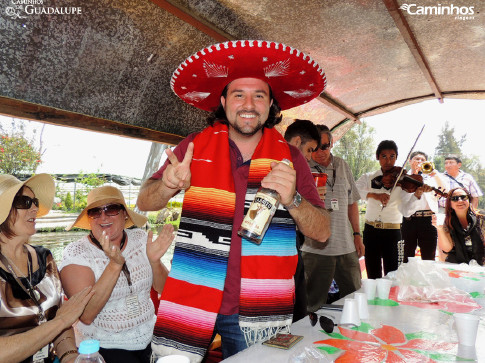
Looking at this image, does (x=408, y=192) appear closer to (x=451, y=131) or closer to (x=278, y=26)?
(x=278, y=26)

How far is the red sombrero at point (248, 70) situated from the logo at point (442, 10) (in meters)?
1.24

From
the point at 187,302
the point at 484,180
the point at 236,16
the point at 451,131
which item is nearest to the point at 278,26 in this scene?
the point at 236,16

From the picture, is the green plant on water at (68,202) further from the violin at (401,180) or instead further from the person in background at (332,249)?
the violin at (401,180)

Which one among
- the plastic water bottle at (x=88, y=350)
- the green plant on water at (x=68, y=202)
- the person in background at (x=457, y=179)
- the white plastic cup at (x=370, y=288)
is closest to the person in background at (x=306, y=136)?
the white plastic cup at (x=370, y=288)

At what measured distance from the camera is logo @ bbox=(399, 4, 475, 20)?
272 centimetres

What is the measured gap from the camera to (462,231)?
4.08 metres

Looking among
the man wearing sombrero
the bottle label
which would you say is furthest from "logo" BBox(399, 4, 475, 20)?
the bottle label

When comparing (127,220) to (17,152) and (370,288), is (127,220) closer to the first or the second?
(17,152)

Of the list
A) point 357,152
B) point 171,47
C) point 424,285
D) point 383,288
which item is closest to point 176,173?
point 171,47

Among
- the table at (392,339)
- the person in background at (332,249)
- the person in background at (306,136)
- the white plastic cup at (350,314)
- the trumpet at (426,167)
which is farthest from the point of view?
the trumpet at (426,167)

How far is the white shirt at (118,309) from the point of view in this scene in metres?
2.14

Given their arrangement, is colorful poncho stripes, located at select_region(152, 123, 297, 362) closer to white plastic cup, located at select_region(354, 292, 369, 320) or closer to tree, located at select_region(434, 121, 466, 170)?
white plastic cup, located at select_region(354, 292, 369, 320)

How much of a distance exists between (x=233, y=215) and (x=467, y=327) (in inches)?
43.8

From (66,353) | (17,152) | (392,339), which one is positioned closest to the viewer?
(392,339)
